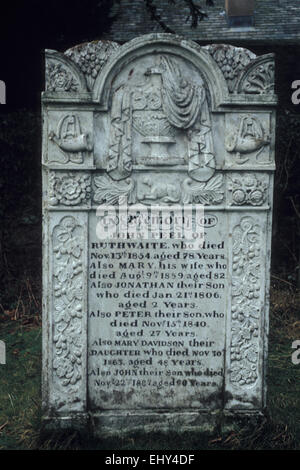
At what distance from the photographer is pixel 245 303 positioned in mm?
4199

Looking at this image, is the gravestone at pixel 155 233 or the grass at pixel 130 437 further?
the grass at pixel 130 437

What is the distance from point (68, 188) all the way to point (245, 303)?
1565mm

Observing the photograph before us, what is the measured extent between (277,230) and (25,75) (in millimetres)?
4518

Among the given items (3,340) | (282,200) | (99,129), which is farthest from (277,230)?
(99,129)

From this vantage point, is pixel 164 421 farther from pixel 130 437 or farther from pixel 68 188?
pixel 68 188

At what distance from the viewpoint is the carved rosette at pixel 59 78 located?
3.99 metres

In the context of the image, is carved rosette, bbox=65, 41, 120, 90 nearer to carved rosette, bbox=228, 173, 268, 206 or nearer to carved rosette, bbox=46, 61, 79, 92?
carved rosette, bbox=46, 61, 79, 92

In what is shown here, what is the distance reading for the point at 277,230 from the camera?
8609mm

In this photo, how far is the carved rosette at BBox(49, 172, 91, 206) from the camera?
4.08 metres

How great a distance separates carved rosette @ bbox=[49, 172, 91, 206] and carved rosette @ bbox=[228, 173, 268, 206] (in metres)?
1.07

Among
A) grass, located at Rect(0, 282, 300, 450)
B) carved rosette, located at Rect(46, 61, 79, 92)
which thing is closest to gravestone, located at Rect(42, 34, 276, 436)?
carved rosette, located at Rect(46, 61, 79, 92)

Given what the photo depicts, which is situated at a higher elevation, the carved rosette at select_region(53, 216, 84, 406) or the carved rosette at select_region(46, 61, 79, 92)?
the carved rosette at select_region(46, 61, 79, 92)

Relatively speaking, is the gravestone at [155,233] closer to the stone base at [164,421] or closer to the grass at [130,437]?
the stone base at [164,421]

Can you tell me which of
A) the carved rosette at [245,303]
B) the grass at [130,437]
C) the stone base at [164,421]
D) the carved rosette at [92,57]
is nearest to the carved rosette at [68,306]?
the stone base at [164,421]
